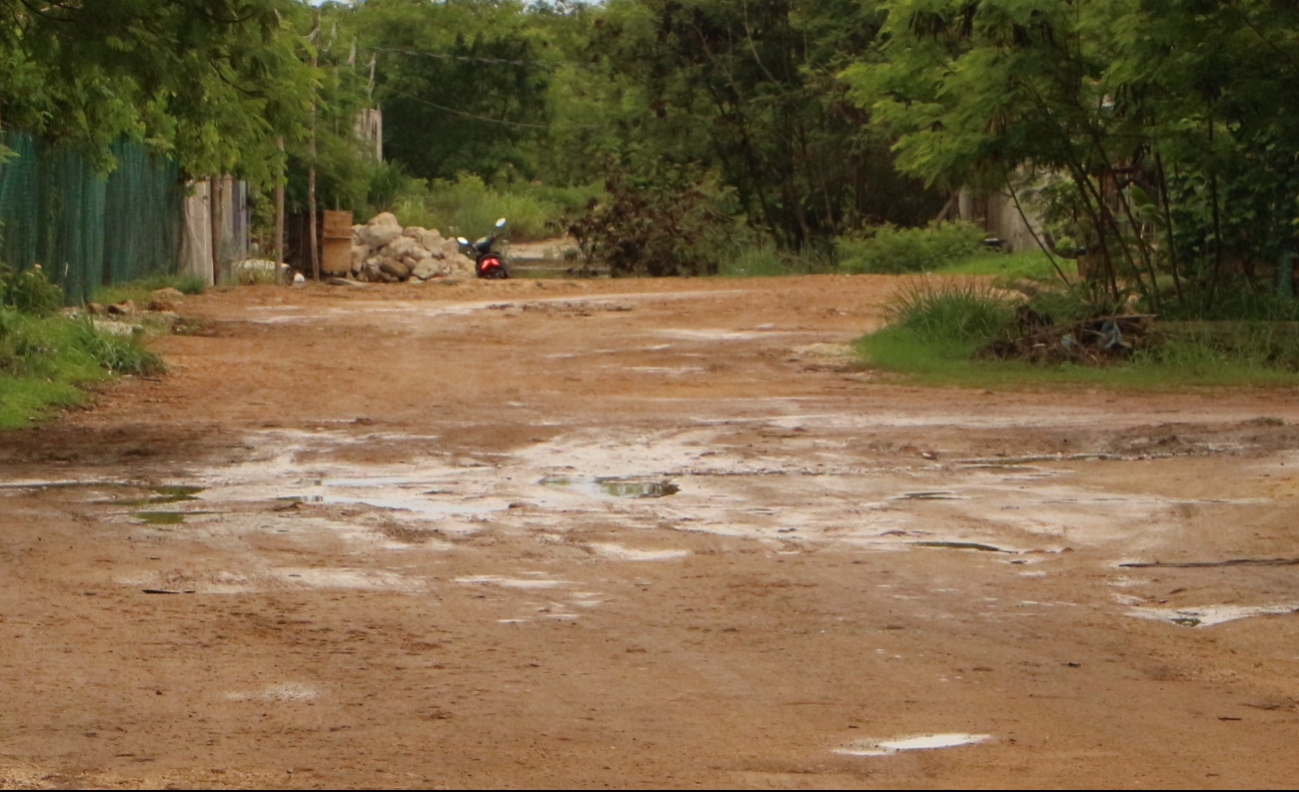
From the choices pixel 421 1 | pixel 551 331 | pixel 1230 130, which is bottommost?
pixel 551 331

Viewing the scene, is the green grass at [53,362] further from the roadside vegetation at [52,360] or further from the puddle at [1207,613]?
the puddle at [1207,613]

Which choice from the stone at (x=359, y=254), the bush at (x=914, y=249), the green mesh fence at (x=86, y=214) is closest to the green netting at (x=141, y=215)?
the green mesh fence at (x=86, y=214)

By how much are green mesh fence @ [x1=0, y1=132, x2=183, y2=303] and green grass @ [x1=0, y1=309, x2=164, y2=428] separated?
2.59 metres

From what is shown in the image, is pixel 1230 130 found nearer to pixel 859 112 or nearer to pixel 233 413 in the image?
pixel 233 413

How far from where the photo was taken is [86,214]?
22047 mm

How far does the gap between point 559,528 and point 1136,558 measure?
2.72 m

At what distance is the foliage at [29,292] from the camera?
709 inches

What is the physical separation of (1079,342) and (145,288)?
14.8 metres

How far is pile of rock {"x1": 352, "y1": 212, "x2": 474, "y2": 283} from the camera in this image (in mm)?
38125

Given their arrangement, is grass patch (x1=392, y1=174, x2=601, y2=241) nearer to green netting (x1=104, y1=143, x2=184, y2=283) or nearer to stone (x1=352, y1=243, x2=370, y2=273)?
stone (x1=352, y1=243, x2=370, y2=273)

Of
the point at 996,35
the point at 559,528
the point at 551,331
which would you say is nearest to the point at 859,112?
the point at 551,331

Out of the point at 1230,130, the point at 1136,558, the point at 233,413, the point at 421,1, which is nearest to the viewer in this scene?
the point at 1136,558

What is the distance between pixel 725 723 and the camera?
4902mm

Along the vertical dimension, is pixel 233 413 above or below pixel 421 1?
below
